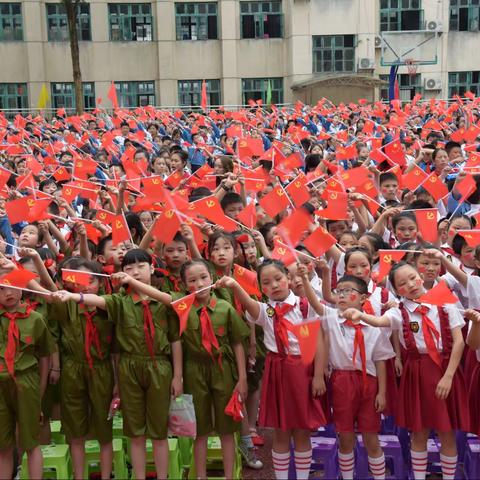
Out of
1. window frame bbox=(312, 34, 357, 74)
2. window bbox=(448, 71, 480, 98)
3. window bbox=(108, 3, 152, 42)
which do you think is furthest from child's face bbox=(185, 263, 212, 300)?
window bbox=(448, 71, 480, 98)

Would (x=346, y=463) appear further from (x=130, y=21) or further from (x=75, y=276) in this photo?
(x=130, y=21)

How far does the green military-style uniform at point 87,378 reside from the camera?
4.05m

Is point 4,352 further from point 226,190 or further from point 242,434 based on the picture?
point 226,190

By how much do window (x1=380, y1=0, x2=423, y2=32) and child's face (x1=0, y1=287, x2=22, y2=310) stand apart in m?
28.5

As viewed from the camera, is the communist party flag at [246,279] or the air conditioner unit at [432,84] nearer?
the communist party flag at [246,279]

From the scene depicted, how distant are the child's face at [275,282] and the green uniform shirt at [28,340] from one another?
50.2 inches

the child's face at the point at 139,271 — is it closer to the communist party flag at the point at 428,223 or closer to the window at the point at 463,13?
the communist party flag at the point at 428,223

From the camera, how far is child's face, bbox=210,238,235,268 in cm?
461

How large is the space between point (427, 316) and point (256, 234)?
1.57m

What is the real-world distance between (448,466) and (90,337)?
215cm

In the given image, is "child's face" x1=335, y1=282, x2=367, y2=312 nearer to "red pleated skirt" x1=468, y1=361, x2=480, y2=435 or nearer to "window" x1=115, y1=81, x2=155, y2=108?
"red pleated skirt" x1=468, y1=361, x2=480, y2=435

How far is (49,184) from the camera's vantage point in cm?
726

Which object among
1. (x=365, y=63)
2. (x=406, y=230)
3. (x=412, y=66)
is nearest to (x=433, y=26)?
(x=412, y=66)

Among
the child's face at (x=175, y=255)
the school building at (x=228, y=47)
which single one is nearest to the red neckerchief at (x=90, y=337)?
the child's face at (x=175, y=255)
